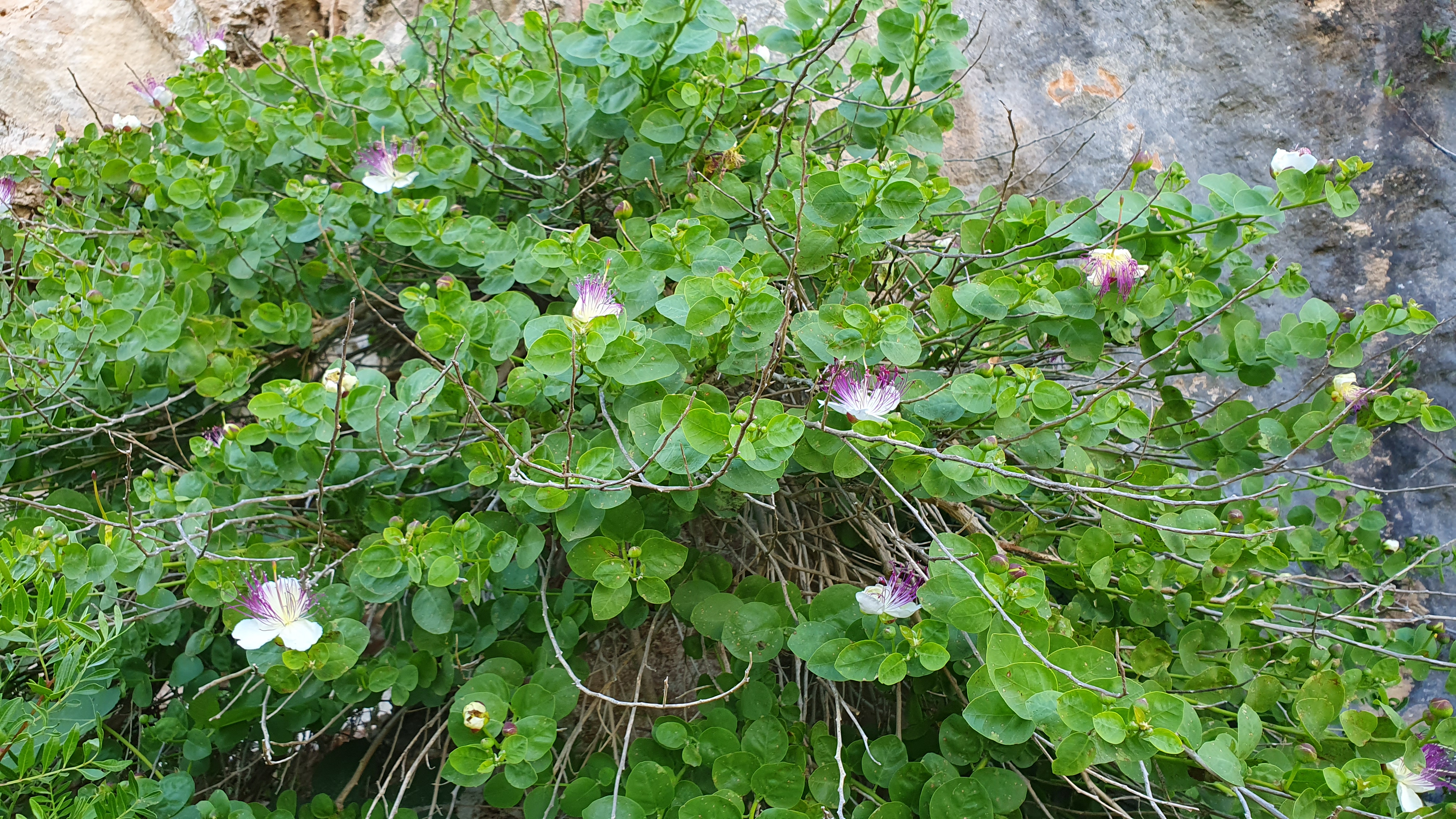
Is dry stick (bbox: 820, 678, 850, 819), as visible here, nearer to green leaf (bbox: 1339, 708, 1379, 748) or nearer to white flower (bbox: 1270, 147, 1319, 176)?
green leaf (bbox: 1339, 708, 1379, 748)

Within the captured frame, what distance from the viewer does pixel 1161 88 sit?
220cm

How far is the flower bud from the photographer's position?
108cm

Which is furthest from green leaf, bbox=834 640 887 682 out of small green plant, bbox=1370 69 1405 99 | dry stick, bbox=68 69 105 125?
small green plant, bbox=1370 69 1405 99

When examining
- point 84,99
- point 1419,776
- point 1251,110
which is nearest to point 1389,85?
point 1251,110

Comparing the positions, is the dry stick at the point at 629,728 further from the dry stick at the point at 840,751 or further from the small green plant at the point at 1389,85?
the small green plant at the point at 1389,85

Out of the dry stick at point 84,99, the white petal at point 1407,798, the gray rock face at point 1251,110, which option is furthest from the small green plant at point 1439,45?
the dry stick at point 84,99

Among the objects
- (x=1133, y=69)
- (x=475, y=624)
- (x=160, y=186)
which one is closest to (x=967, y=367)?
(x=475, y=624)

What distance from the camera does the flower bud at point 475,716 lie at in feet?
3.53

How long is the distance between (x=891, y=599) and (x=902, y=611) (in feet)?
0.06

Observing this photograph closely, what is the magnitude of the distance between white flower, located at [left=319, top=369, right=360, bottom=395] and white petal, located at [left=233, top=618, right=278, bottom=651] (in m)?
0.29

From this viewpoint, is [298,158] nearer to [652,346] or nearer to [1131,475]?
[652,346]

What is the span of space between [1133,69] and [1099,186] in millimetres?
311

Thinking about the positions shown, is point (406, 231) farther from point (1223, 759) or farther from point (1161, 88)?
point (1161, 88)

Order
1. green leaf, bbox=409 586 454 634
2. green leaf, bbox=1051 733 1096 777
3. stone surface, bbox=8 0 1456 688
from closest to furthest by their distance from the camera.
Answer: green leaf, bbox=1051 733 1096 777 < green leaf, bbox=409 586 454 634 < stone surface, bbox=8 0 1456 688
